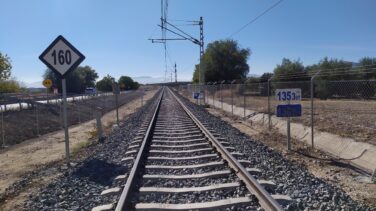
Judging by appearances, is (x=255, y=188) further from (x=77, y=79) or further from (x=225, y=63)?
(x=77, y=79)

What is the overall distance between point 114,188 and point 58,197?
3.31 feet

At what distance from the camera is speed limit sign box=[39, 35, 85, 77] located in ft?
36.9

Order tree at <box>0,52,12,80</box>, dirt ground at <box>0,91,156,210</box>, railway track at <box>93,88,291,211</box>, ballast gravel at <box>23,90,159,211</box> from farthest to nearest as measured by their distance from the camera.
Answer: tree at <box>0,52,12,80</box> → dirt ground at <box>0,91,156,210</box> → ballast gravel at <box>23,90,159,211</box> → railway track at <box>93,88,291,211</box>

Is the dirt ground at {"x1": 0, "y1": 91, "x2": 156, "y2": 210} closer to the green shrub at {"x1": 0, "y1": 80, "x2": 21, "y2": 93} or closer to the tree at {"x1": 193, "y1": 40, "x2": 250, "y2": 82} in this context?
the green shrub at {"x1": 0, "y1": 80, "x2": 21, "y2": 93}

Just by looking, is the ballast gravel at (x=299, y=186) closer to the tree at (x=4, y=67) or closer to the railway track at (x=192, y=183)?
the railway track at (x=192, y=183)

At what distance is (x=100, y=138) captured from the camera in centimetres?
1711

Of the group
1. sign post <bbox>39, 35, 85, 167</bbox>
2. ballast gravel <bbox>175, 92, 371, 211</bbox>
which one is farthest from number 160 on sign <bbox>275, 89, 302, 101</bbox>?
sign post <bbox>39, 35, 85, 167</bbox>

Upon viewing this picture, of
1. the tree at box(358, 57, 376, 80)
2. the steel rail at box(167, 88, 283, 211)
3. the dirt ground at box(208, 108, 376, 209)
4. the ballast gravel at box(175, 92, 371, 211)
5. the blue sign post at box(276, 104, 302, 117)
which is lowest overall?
the dirt ground at box(208, 108, 376, 209)

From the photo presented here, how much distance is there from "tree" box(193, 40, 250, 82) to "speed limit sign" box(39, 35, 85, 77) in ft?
259

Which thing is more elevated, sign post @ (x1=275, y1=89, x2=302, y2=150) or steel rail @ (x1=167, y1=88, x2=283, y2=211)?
A: sign post @ (x1=275, y1=89, x2=302, y2=150)

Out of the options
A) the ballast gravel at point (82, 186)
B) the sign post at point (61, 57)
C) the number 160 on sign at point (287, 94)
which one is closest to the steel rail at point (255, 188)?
the ballast gravel at point (82, 186)

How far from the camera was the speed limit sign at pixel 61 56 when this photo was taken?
11.2 m

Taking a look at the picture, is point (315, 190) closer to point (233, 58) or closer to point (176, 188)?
point (176, 188)

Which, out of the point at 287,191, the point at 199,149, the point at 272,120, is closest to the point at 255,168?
the point at 287,191
